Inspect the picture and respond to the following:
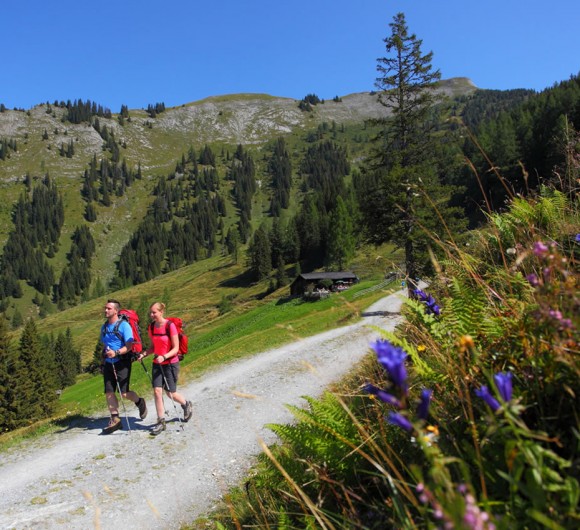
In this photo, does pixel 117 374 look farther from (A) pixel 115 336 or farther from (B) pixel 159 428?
(B) pixel 159 428

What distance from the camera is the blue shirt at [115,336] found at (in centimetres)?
891

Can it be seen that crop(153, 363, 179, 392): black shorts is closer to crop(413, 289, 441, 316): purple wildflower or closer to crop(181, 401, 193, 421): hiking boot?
crop(181, 401, 193, 421): hiking boot

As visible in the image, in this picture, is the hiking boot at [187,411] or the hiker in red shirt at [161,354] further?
the hiking boot at [187,411]

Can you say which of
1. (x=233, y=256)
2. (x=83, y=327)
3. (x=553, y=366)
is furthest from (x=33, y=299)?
(x=553, y=366)

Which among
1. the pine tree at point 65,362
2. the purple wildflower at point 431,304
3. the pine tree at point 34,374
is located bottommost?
the pine tree at point 65,362

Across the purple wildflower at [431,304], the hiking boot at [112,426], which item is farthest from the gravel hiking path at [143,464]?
the purple wildflower at [431,304]

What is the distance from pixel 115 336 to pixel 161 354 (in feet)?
3.72

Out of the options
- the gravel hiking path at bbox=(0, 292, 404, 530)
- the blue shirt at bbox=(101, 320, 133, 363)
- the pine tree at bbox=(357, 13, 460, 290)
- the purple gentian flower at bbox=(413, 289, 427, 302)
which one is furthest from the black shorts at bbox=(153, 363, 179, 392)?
the pine tree at bbox=(357, 13, 460, 290)

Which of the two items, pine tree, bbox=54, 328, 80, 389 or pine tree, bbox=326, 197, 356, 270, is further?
pine tree, bbox=54, 328, 80, 389

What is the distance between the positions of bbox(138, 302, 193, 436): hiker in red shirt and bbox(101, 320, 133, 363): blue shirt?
1.70 feet

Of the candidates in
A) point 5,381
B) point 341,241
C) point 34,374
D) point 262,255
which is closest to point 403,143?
point 5,381

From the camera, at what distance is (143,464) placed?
7.39 meters

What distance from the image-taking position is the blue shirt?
8914 mm

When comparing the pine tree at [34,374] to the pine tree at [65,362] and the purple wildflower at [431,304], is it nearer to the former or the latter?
the purple wildflower at [431,304]
